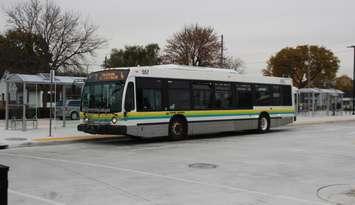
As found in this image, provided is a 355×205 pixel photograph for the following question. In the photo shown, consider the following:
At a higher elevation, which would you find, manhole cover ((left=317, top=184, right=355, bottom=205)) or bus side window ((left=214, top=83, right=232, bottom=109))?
bus side window ((left=214, top=83, right=232, bottom=109))

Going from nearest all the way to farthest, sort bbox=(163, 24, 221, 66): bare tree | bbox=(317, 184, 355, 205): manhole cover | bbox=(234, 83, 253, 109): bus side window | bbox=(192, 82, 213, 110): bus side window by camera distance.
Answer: bbox=(317, 184, 355, 205): manhole cover, bbox=(192, 82, 213, 110): bus side window, bbox=(234, 83, 253, 109): bus side window, bbox=(163, 24, 221, 66): bare tree

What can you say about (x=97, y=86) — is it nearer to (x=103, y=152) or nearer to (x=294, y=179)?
(x=103, y=152)

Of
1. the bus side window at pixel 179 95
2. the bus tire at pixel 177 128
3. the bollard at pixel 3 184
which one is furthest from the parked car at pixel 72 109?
the bollard at pixel 3 184

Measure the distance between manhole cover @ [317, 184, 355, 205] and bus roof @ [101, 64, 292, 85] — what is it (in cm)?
984

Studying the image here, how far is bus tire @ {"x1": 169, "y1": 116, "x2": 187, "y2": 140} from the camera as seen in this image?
1941cm

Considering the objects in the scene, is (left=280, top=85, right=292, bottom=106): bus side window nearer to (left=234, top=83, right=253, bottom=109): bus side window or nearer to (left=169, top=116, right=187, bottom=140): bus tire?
(left=234, top=83, right=253, bottom=109): bus side window

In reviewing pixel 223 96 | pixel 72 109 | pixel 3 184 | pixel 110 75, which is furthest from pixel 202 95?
pixel 72 109

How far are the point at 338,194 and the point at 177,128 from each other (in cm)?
1108

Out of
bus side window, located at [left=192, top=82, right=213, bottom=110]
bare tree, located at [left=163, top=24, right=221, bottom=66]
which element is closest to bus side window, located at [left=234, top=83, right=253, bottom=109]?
bus side window, located at [left=192, top=82, right=213, bottom=110]

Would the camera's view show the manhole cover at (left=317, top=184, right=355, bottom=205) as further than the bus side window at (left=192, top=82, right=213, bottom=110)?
No

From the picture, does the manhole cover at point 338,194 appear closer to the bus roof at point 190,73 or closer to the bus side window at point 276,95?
the bus roof at point 190,73

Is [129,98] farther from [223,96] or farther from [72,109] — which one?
[72,109]

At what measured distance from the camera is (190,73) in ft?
67.2

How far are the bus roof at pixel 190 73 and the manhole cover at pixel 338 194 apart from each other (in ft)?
32.3
